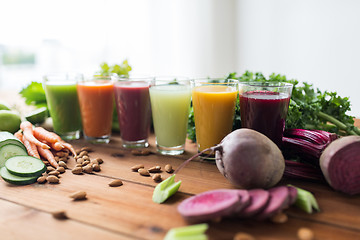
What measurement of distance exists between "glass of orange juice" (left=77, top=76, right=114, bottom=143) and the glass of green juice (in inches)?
3.1

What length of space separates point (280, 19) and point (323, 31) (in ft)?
2.04

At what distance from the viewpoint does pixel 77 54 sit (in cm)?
525

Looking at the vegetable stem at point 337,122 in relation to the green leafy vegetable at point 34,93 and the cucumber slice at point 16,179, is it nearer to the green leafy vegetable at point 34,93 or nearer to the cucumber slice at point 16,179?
the cucumber slice at point 16,179

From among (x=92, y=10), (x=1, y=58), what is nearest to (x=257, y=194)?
(x=92, y=10)

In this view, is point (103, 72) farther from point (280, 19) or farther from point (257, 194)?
point (280, 19)

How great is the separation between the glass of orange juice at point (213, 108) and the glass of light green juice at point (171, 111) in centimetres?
11

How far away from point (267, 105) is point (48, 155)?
125cm

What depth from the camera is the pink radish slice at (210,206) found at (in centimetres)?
108

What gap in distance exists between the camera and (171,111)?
1.84m

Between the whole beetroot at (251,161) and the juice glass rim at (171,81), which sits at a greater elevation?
the juice glass rim at (171,81)

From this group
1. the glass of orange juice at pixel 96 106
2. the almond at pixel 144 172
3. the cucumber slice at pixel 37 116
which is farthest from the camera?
the cucumber slice at pixel 37 116

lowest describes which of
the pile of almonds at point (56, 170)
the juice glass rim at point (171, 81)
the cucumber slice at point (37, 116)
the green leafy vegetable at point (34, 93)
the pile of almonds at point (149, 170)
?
the pile of almonds at point (149, 170)

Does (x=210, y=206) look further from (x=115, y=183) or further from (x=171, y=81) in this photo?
(x=171, y=81)

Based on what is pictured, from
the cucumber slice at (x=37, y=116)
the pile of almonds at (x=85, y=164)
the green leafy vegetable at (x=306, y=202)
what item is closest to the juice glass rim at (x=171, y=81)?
the pile of almonds at (x=85, y=164)
